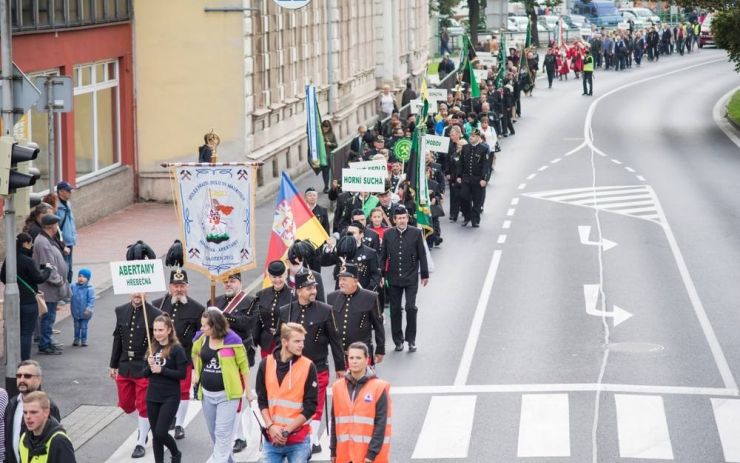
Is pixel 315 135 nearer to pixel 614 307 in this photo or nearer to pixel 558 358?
pixel 614 307

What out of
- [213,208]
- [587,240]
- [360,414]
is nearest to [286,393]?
[360,414]

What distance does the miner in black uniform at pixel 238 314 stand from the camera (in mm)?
15438

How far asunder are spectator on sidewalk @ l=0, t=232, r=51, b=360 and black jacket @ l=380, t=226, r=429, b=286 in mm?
4359

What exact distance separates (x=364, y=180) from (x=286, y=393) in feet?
34.8

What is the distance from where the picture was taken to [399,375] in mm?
18328

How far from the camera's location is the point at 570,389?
17375 millimetres

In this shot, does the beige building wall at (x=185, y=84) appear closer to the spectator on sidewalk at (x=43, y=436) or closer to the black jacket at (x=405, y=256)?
the black jacket at (x=405, y=256)

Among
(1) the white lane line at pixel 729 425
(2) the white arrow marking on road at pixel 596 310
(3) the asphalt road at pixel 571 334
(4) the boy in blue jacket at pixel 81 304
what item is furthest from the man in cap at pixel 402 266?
(1) the white lane line at pixel 729 425

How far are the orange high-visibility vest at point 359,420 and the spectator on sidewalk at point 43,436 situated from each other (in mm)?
2113

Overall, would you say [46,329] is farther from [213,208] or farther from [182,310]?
[182,310]

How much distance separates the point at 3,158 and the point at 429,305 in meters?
9.21

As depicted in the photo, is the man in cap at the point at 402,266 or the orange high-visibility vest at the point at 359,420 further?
the man in cap at the point at 402,266

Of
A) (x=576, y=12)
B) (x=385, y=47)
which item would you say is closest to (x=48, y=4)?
(x=385, y=47)

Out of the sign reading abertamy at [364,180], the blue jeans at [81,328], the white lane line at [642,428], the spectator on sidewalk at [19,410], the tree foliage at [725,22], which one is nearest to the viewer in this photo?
the spectator on sidewalk at [19,410]
